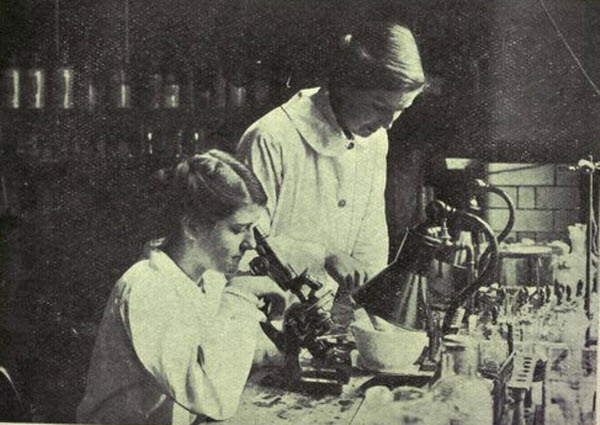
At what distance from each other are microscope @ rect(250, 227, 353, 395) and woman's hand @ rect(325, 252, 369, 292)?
2.2 inches

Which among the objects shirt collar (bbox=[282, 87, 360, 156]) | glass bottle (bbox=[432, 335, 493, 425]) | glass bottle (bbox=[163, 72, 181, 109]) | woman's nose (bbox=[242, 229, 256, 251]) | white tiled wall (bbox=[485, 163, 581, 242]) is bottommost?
glass bottle (bbox=[432, 335, 493, 425])

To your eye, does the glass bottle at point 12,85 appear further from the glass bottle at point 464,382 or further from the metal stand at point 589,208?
the metal stand at point 589,208

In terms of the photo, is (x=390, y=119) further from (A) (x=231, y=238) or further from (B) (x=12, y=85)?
(B) (x=12, y=85)

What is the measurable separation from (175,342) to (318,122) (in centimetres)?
76

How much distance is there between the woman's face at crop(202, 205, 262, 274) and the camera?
9.30 ft

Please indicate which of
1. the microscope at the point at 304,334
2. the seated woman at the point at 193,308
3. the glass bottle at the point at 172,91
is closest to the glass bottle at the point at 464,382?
the microscope at the point at 304,334

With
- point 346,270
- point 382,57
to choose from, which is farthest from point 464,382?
point 382,57

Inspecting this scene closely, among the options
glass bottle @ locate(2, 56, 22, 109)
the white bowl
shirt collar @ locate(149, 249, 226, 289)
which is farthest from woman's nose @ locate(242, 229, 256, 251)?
glass bottle @ locate(2, 56, 22, 109)

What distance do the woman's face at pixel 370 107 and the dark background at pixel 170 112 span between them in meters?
0.04

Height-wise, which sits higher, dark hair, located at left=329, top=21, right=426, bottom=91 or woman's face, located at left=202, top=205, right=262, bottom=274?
dark hair, located at left=329, top=21, right=426, bottom=91

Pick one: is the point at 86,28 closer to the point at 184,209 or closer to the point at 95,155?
the point at 95,155

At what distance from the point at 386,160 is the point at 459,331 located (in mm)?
538

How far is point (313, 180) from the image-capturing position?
2.84 m

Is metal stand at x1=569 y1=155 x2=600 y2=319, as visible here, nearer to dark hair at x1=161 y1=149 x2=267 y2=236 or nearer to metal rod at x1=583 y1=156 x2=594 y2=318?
metal rod at x1=583 y1=156 x2=594 y2=318
